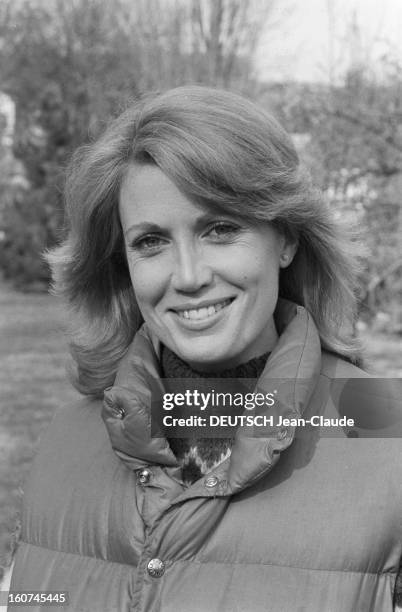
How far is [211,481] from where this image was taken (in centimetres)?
158

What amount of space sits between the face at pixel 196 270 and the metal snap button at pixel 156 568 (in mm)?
377

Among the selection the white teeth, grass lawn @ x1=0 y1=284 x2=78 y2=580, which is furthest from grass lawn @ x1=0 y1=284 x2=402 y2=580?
the white teeth

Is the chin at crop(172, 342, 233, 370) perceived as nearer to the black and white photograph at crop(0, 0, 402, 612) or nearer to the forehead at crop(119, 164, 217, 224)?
the black and white photograph at crop(0, 0, 402, 612)

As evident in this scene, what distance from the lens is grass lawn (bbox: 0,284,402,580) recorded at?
5.41 meters

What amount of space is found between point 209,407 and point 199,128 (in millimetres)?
545

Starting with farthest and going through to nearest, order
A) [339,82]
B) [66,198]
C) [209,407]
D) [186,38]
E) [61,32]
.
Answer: [61,32], [186,38], [339,82], [66,198], [209,407]

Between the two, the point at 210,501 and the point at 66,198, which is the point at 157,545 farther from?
the point at 66,198

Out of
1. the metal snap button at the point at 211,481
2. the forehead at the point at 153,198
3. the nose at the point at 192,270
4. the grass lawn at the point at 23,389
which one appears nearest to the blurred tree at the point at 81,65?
the forehead at the point at 153,198

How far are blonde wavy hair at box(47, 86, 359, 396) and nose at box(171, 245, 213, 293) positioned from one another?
3.8 inches

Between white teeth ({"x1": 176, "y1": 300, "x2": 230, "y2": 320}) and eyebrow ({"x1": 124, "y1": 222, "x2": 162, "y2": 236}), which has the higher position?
eyebrow ({"x1": 124, "y1": 222, "x2": 162, "y2": 236})

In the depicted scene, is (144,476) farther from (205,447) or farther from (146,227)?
(146,227)

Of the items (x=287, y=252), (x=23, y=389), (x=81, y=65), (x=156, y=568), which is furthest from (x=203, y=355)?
(x=81, y=65)

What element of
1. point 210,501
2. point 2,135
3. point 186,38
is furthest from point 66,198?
point 2,135

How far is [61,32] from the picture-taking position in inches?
424
